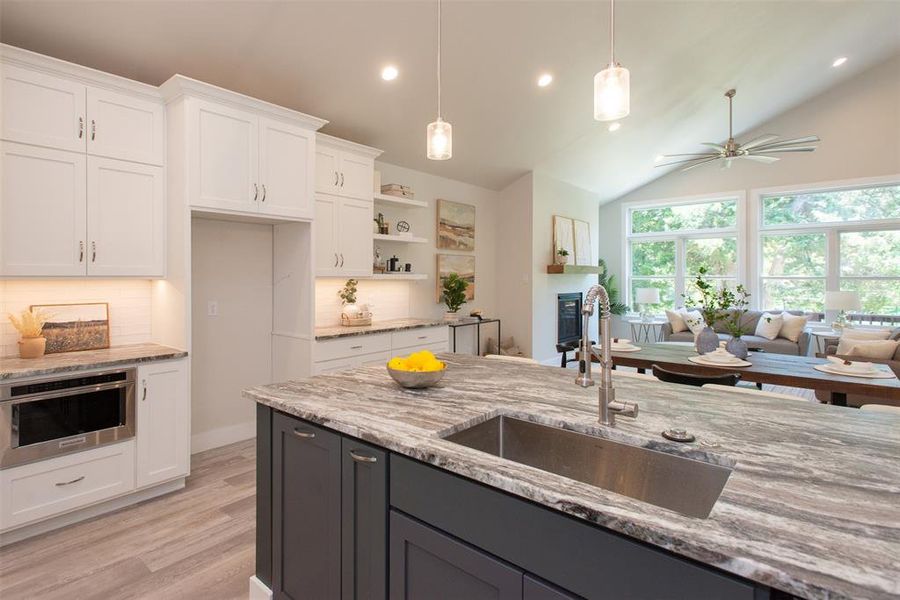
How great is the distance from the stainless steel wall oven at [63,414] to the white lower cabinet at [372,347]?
4.30 feet

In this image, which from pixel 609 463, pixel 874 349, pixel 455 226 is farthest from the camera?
pixel 455 226

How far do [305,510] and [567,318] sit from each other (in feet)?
20.0

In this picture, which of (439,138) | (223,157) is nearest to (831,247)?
(439,138)

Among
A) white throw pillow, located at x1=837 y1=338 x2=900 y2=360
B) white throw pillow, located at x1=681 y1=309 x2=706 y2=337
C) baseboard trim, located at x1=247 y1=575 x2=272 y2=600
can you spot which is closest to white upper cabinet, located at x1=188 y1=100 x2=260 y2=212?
baseboard trim, located at x1=247 y1=575 x2=272 y2=600

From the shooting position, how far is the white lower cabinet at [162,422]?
9.10 ft

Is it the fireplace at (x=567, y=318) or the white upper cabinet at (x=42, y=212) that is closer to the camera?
the white upper cabinet at (x=42, y=212)

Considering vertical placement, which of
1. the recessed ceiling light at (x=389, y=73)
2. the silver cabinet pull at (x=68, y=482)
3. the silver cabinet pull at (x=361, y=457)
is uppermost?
the recessed ceiling light at (x=389, y=73)

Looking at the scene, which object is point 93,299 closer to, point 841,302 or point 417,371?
point 417,371

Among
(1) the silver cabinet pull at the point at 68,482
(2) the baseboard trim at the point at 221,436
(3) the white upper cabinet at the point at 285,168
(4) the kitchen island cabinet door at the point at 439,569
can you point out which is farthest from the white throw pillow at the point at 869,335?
(1) the silver cabinet pull at the point at 68,482

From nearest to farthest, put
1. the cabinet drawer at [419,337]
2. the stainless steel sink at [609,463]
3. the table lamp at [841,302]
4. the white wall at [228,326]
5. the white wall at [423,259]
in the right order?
the stainless steel sink at [609,463]
the white wall at [228,326]
the cabinet drawer at [419,337]
the white wall at [423,259]
the table lamp at [841,302]

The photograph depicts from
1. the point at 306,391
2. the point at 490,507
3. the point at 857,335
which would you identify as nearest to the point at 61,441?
the point at 306,391

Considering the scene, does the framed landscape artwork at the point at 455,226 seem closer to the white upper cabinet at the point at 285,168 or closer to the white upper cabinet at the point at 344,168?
the white upper cabinet at the point at 344,168

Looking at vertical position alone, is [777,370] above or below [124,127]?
below

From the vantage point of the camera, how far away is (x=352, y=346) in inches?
155
